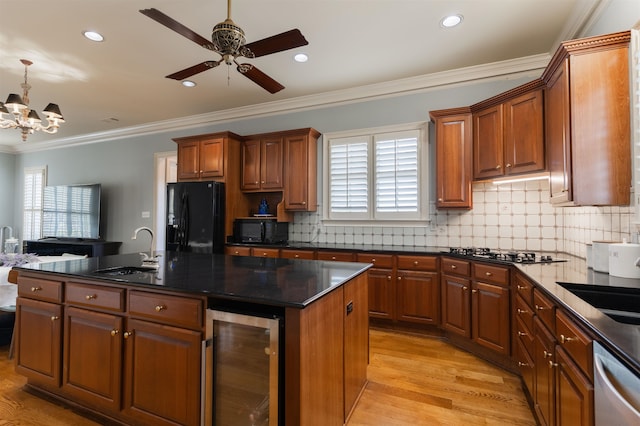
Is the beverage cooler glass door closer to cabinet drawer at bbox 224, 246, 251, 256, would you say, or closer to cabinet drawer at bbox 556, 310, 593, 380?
cabinet drawer at bbox 556, 310, 593, 380

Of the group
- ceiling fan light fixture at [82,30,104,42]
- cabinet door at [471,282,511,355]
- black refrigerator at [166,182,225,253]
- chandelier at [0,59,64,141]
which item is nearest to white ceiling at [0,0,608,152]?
ceiling fan light fixture at [82,30,104,42]

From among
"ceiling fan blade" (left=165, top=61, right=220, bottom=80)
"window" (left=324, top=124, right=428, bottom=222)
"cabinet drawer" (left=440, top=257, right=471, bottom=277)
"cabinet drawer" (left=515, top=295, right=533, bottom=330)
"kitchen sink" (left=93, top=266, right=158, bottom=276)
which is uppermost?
"ceiling fan blade" (left=165, top=61, right=220, bottom=80)

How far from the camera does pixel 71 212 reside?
6.21 meters

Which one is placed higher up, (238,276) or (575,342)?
(238,276)

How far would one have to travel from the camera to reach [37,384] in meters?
2.21

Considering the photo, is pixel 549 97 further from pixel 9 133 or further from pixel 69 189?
pixel 9 133

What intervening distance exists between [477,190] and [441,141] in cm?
70

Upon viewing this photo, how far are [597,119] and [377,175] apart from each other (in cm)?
233

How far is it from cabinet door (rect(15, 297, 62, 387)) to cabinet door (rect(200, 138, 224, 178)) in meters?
2.60

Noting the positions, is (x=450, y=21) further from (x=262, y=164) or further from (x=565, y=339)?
(x=262, y=164)

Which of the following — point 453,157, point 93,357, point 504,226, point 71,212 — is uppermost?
point 453,157

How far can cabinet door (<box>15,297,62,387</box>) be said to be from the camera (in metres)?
2.00

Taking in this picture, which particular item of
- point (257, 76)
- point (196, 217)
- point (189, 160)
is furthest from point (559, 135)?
point (189, 160)

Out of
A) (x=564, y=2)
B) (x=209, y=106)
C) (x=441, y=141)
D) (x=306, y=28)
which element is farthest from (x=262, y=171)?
(x=564, y=2)
